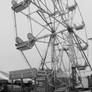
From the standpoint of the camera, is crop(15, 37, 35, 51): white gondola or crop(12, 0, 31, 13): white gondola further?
crop(15, 37, 35, 51): white gondola

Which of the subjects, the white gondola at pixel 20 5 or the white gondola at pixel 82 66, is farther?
the white gondola at pixel 82 66

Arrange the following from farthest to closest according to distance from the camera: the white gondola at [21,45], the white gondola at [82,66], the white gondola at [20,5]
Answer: the white gondola at [82,66], the white gondola at [21,45], the white gondola at [20,5]

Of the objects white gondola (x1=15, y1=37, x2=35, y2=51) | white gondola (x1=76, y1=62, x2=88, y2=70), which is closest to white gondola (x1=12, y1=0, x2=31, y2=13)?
white gondola (x1=15, y1=37, x2=35, y2=51)

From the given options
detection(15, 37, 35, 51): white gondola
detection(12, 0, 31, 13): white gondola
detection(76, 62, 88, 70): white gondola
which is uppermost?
detection(12, 0, 31, 13): white gondola

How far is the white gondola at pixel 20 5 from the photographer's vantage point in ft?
42.1

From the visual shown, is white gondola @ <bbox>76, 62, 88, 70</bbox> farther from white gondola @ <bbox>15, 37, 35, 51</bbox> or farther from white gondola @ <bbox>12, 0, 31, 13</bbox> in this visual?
white gondola @ <bbox>12, 0, 31, 13</bbox>

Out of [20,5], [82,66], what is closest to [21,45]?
[20,5]

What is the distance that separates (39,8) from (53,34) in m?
2.35

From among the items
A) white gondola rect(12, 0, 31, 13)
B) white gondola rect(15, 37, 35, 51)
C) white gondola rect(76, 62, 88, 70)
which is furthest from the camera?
white gondola rect(76, 62, 88, 70)

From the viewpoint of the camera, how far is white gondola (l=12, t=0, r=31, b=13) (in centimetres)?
1284

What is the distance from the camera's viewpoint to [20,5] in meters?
13.0

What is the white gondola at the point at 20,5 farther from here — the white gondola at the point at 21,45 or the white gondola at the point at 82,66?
the white gondola at the point at 82,66

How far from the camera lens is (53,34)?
16.0 meters

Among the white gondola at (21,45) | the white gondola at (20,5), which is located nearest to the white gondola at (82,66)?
the white gondola at (21,45)
